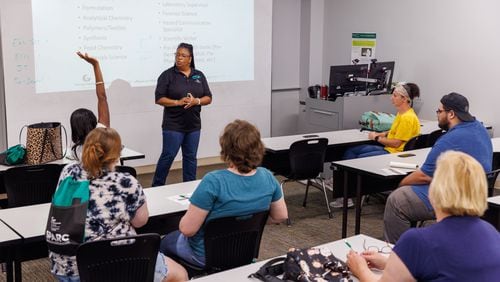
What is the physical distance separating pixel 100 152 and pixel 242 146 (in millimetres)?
642

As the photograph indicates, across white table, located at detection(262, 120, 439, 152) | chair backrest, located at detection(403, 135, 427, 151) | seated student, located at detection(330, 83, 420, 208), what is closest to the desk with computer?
white table, located at detection(262, 120, 439, 152)

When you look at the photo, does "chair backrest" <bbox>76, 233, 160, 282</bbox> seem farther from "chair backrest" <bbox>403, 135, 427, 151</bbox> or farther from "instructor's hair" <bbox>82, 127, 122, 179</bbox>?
"chair backrest" <bbox>403, 135, 427, 151</bbox>

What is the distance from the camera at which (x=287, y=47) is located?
338 inches

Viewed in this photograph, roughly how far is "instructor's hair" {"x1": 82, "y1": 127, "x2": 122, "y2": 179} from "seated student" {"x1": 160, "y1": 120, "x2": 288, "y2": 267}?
42 centimetres

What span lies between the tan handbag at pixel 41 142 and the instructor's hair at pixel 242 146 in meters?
1.99

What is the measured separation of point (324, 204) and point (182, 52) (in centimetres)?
199

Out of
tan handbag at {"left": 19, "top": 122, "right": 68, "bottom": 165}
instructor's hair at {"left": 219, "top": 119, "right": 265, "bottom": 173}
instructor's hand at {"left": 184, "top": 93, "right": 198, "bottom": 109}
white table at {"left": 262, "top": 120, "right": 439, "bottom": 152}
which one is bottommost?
white table at {"left": 262, "top": 120, "right": 439, "bottom": 152}

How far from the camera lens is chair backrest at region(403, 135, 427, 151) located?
558cm

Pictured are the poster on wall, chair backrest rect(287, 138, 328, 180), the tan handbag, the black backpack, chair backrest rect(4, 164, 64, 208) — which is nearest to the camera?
the black backpack

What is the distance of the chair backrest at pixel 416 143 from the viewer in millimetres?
5582

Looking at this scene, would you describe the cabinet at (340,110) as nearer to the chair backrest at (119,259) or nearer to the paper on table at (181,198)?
the paper on table at (181,198)

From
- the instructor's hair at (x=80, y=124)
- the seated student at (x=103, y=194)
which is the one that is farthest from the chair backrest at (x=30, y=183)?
the seated student at (x=103, y=194)

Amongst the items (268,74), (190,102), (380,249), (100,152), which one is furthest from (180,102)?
(380,249)

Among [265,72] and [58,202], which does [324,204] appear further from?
[58,202]
